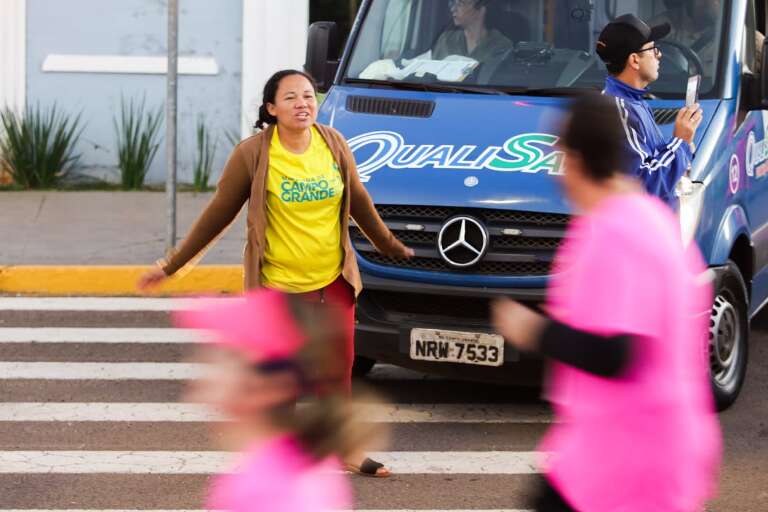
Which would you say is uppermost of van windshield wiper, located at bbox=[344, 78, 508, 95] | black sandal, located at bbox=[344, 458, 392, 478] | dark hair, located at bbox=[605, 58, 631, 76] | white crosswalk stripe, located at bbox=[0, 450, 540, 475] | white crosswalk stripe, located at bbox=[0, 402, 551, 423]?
dark hair, located at bbox=[605, 58, 631, 76]

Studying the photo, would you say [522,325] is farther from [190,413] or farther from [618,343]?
[190,413]

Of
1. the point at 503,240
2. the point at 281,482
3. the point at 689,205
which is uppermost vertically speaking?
the point at 281,482

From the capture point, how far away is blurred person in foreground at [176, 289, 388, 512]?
310cm

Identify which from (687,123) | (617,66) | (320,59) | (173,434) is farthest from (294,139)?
(320,59)

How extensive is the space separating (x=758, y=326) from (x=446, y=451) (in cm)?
361

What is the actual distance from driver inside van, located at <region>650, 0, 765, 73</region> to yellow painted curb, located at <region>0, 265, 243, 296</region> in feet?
13.0

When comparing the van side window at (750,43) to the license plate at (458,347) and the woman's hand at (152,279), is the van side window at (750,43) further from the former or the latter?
the woman's hand at (152,279)

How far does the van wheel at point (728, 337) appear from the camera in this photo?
25.5 feet

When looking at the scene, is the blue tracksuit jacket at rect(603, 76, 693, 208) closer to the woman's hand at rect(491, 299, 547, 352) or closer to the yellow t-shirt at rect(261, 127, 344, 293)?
the yellow t-shirt at rect(261, 127, 344, 293)

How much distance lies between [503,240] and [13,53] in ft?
29.0

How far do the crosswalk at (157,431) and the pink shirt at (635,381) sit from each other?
5.99ft

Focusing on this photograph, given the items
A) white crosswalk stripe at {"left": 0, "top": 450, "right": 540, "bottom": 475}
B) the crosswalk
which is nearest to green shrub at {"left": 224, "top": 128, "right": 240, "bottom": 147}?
the crosswalk

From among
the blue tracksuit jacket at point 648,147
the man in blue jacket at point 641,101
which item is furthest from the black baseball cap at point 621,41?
the blue tracksuit jacket at point 648,147

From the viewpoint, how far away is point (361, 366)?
8445 millimetres
